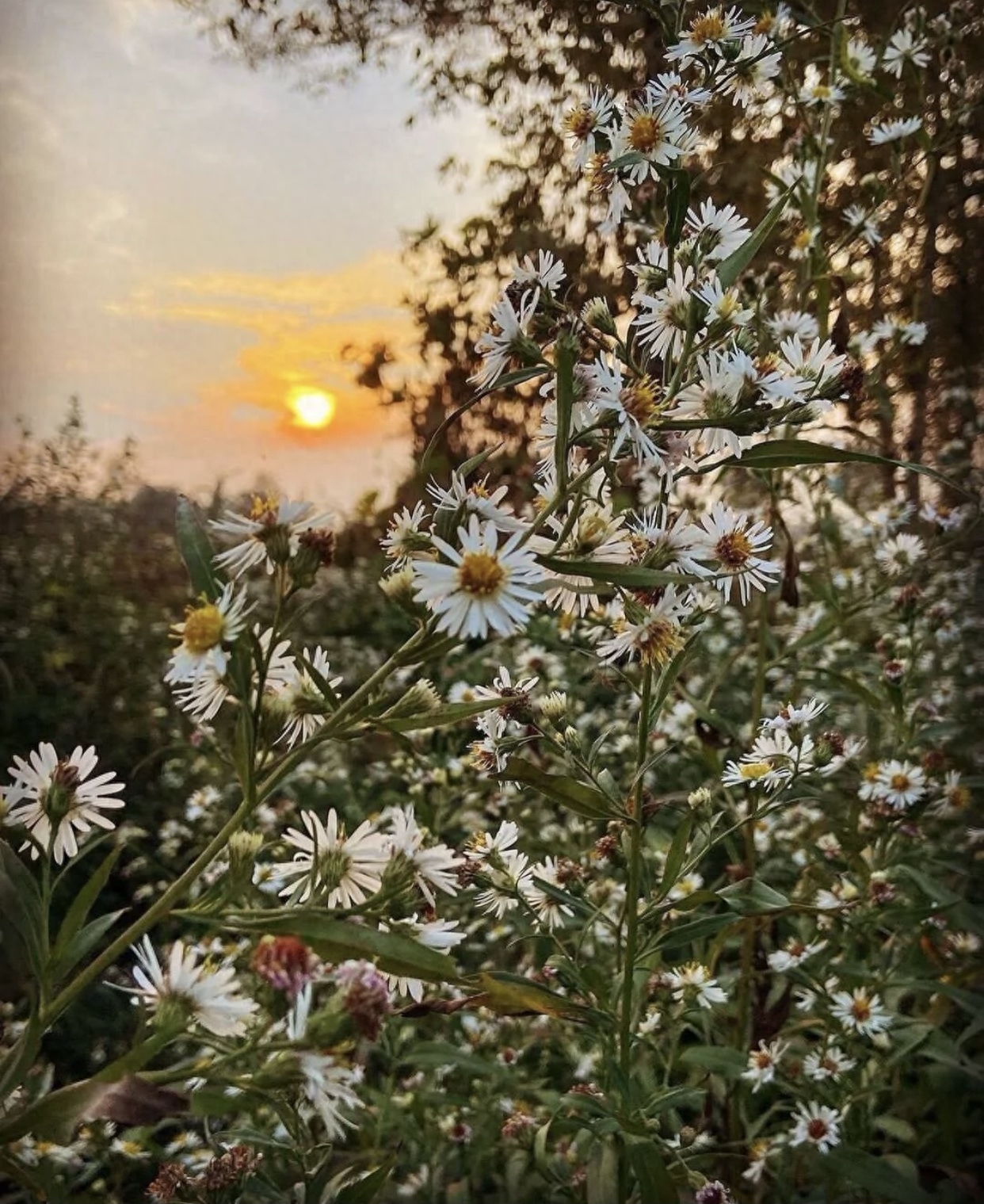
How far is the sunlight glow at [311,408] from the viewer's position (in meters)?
1.48

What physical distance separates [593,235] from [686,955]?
3.74 ft

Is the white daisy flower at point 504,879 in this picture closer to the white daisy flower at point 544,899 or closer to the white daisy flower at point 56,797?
the white daisy flower at point 544,899

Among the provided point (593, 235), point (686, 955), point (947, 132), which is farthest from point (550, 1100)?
point (593, 235)

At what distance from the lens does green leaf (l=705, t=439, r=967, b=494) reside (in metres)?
0.37

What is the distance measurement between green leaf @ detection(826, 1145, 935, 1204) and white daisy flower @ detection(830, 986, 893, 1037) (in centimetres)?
7

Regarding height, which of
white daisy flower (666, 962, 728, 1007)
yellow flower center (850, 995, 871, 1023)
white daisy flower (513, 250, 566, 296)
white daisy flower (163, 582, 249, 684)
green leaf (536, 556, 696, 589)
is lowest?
white daisy flower (163, 582, 249, 684)

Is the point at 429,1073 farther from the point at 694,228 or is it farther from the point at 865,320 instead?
the point at 865,320

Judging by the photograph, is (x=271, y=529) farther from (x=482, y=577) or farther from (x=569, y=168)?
(x=569, y=168)

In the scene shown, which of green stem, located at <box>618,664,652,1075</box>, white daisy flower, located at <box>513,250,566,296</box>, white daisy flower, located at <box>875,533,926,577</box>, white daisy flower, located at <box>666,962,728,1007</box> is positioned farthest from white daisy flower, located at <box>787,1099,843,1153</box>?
white daisy flower, located at <box>513,250,566,296</box>

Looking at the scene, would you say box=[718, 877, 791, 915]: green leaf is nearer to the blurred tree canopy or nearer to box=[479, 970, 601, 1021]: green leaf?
box=[479, 970, 601, 1021]: green leaf

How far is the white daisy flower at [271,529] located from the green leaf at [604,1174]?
375 mm

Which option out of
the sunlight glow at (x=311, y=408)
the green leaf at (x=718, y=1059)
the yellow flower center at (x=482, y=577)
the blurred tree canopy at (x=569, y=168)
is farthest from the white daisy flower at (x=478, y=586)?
the sunlight glow at (x=311, y=408)

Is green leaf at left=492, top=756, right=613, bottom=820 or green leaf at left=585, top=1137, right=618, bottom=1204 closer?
green leaf at left=492, top=756, right=613, bottom=820

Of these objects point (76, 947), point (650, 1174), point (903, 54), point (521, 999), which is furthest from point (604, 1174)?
point (903, 54)
